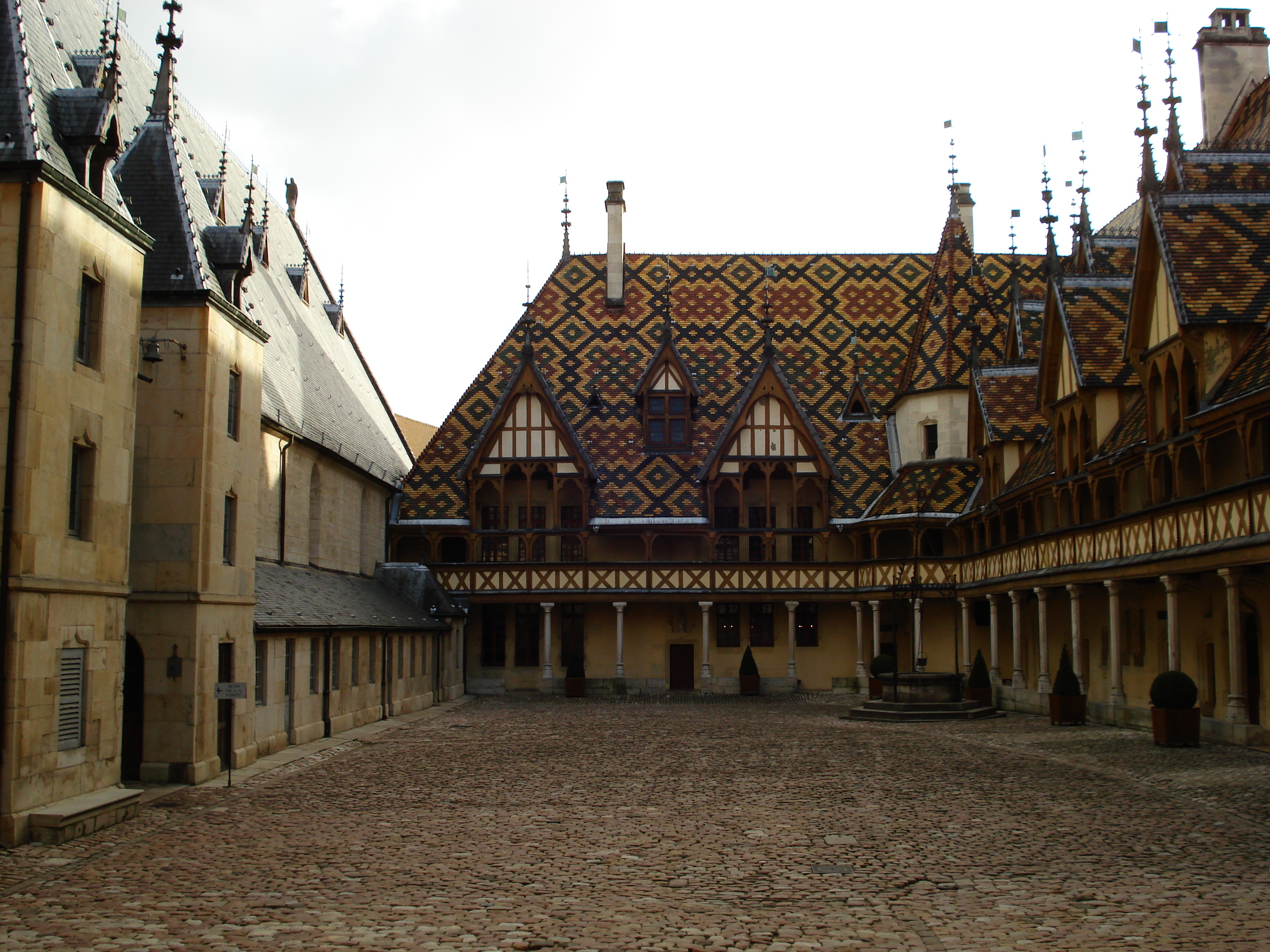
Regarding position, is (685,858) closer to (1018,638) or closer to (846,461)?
(1018,638)

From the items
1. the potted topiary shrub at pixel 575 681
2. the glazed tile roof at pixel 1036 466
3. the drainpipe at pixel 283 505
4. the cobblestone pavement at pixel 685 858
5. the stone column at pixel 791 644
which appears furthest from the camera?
the stone column at pixel 791 644

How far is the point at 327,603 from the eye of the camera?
27.1 metres

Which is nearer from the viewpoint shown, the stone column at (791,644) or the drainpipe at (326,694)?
the drainpipe at (326,694)

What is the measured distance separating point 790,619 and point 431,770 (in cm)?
2113

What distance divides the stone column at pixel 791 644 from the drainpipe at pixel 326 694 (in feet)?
56.6

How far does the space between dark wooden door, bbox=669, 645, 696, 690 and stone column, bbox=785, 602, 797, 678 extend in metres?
3.12

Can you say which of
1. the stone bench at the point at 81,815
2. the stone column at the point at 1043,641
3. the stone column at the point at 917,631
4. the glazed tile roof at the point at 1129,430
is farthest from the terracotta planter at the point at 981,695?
the stone bench at the point at 81,815

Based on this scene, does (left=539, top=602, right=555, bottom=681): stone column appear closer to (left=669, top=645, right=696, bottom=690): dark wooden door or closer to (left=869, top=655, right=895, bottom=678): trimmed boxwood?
(left=669, top=645, right=696, bottom=690): dark wooden door

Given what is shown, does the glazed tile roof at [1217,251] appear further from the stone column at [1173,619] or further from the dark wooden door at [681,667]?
the dark wooden door at [681,667]

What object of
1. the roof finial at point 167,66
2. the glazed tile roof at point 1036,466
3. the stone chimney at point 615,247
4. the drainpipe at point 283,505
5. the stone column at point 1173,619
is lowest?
the stone column at point 1173,619

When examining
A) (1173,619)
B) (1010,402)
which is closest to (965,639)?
(1010,402)

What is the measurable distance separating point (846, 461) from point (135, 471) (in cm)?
2739

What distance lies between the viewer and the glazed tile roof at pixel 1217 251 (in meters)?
22.7

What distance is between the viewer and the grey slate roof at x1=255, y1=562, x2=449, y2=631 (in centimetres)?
2291
